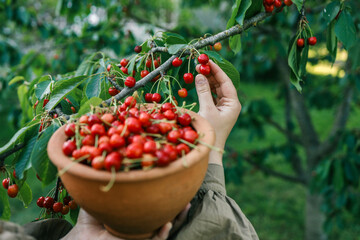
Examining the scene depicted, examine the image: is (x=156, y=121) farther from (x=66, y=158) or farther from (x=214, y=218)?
(x=214, y=218)

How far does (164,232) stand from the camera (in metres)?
1.06

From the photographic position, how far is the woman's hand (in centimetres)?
131

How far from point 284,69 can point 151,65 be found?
238cm

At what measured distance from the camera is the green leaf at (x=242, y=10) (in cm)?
135

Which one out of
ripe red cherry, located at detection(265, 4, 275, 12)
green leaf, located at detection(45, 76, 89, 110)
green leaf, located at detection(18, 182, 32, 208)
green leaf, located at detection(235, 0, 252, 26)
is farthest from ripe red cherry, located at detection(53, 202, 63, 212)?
ripe red cherry, located at detection(265, 4, 275, 12)

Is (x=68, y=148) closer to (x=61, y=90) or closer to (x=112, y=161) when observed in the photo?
(x=112, y=161)

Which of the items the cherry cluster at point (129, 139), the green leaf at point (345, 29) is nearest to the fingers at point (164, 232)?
the cherry cluster at point (129, 139)

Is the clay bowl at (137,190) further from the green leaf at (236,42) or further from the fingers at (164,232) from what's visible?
the green leaf at (236,42)

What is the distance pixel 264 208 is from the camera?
4.73 metres

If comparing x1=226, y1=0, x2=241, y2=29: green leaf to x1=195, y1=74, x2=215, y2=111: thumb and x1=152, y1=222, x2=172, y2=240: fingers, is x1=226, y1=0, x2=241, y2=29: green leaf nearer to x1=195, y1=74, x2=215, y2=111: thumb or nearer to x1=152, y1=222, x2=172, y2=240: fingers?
x1=195, y1=74, x2=215, y2=111: thumb

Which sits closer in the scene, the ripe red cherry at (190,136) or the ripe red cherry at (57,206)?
the ripe red cherry at (190,136)

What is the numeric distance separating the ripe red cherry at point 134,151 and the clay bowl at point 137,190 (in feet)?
0.16

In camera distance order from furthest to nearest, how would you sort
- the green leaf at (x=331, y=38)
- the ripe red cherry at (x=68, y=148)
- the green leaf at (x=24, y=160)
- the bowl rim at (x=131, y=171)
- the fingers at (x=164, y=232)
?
the green leaf at (x=331, y=38) → the green leaf at (x=24, y=160) → the fingers at (x=164, y=232) → the ripe red cherry at (x=68, y=148) → the bowl rim at (x=131, y=171)

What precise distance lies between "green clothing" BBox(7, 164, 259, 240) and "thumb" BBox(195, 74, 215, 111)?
0.26 m
